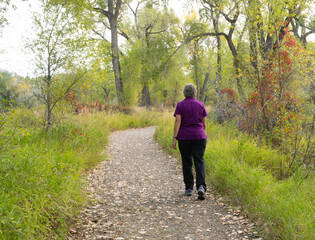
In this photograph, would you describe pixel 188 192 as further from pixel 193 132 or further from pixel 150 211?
pixel 193 132

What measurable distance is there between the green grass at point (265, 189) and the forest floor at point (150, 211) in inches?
10.7

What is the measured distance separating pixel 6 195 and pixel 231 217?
3168mm

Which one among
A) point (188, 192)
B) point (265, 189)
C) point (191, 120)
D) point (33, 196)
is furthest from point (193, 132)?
point (33, 196)

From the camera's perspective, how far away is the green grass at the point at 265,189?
3.08 m

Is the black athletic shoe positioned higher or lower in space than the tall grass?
lower

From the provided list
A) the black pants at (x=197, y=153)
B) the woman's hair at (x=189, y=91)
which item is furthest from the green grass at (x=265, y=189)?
the woman's hair at (x=189, y=91)

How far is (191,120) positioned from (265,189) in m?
1.69

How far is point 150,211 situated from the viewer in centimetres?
440

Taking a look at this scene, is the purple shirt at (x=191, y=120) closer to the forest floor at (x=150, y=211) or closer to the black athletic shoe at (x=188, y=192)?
the black athletic shoe at (x=188, y=192)

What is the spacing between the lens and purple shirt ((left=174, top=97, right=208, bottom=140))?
4.73m

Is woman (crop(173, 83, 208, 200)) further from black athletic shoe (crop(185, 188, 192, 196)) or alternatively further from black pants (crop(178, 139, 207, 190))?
black athletic shoe (crop(185, 188, 192, 196))

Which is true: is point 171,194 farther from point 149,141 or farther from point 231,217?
point 149,141

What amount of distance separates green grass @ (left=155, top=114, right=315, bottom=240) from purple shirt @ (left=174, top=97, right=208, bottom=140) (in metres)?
1.04

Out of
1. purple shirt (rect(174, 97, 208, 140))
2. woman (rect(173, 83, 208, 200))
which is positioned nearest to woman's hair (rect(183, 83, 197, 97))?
woman (rect(173, 83, 208, 200))
